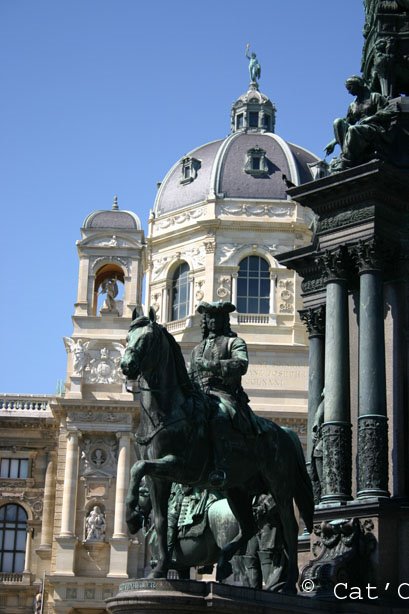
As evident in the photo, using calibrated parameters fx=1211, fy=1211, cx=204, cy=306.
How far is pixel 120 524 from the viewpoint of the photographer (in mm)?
59000

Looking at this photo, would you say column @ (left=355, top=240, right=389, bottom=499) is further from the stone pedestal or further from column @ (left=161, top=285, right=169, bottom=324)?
column @ (left=161, top=285, right=169, bottom=324)

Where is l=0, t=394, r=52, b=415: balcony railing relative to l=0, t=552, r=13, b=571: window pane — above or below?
above

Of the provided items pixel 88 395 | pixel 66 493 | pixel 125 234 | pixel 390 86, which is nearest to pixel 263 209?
pixel 125 234

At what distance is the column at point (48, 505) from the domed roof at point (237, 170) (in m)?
16.7

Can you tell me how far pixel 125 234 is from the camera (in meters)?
65.2

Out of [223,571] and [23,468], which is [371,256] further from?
[23,468]

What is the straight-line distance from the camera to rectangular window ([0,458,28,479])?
6512cm

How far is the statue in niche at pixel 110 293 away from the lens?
6344 cm

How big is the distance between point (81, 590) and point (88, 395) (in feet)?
31.6

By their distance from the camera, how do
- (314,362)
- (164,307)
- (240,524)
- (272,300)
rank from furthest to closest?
(164,307) → (272,300) → (314,362) → (240,524)

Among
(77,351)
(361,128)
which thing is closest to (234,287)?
(77,351)

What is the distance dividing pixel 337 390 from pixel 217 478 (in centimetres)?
293

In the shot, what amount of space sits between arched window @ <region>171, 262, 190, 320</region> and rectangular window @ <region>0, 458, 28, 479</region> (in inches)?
466

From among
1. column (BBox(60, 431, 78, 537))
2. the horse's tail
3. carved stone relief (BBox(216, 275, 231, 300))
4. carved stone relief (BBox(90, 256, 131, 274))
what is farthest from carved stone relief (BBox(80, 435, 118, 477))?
the horse's tail
